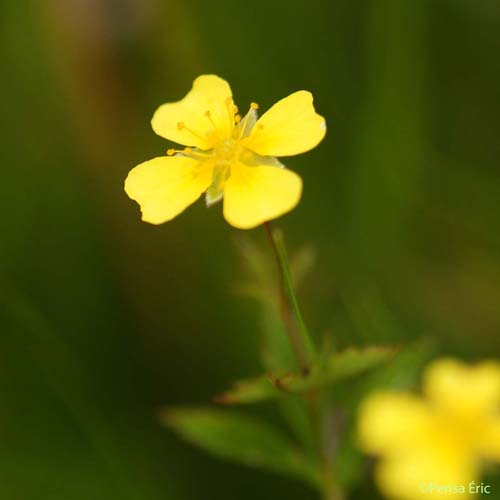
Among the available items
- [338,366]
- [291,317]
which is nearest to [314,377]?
[338,366]

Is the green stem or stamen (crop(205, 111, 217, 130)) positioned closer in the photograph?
the green stem

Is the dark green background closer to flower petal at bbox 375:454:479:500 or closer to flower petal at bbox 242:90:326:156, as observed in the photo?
flower petal at bbox 242:90:326:156

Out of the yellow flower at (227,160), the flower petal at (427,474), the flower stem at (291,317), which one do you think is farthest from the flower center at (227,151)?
the flower petal at (427,474)

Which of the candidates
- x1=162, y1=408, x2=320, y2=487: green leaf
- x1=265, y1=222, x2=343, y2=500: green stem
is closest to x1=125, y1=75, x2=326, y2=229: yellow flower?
x1=265, y1=222, x2=343, y2=500: green stem

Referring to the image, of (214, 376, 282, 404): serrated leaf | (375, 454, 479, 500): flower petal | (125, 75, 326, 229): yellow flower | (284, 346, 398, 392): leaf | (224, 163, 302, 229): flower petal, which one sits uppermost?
(125, 75, 326, 229): yellow flower

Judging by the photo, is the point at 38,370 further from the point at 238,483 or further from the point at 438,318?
the point at 438,318

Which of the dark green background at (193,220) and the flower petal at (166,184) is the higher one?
the dark green background at (193,220)

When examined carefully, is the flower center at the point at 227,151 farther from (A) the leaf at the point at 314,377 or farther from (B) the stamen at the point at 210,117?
(A) the leaf at the point at 314,377
